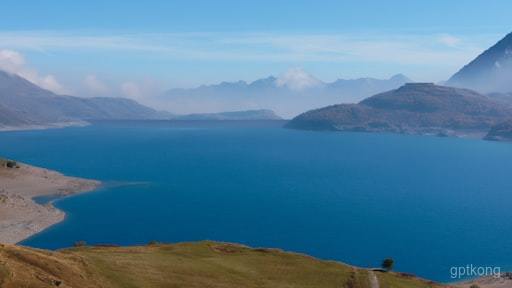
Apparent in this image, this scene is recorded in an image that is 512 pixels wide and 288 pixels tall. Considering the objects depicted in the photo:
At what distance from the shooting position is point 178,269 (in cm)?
5900

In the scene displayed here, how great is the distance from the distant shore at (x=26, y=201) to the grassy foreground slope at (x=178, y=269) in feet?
210

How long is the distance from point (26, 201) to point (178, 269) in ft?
367

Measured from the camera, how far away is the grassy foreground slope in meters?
48.3

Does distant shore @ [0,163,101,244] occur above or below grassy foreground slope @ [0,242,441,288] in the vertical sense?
below

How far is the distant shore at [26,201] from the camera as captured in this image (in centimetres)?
12962

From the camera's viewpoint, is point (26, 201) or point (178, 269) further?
point (26, 201)

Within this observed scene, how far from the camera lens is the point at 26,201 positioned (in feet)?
515

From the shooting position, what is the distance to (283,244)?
401 feet

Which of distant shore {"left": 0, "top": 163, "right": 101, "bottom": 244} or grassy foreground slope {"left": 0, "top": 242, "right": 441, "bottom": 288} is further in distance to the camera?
distant shore {"left": 0, "top": 163, "right": 101, "bottom": 244}

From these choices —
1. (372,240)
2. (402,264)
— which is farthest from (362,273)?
(372,240)

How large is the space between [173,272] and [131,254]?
883 cm

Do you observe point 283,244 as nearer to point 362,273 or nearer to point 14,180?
A: point 362,273

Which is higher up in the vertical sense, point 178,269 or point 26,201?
point 178,269

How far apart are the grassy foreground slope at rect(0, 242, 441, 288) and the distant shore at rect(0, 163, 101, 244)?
210 feet
